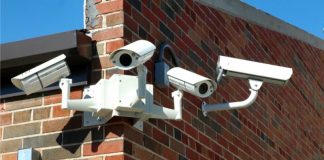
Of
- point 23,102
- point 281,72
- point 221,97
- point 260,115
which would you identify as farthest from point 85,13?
→ point 260,115

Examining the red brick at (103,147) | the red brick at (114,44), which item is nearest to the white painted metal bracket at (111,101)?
the red brick at (103,147)

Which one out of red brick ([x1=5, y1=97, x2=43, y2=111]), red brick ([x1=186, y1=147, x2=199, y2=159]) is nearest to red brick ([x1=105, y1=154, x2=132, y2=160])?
red brick ([x1=5, y1=97, x2=43, y2=111])

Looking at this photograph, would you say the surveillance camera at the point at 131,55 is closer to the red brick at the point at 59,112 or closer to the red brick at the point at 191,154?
the red brick at the point at 59,112

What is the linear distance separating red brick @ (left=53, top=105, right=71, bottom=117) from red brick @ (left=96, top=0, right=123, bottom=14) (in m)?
0.62

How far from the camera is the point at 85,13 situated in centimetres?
380

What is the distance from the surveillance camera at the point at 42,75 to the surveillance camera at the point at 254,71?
3.84ft

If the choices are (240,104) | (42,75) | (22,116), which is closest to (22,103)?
(22,116)

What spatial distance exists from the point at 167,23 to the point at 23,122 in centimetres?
121

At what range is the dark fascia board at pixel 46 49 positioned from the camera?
351cm

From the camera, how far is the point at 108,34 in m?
3.64

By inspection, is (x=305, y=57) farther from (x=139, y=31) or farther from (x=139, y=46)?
(x=139, y=46)

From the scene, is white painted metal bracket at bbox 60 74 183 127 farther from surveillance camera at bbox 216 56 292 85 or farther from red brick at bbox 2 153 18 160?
surveillance camera at bbox 216 56 292 85

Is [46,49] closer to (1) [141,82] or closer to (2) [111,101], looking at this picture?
(2) [111,101]

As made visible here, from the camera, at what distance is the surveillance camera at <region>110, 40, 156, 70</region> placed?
10.4 feet
